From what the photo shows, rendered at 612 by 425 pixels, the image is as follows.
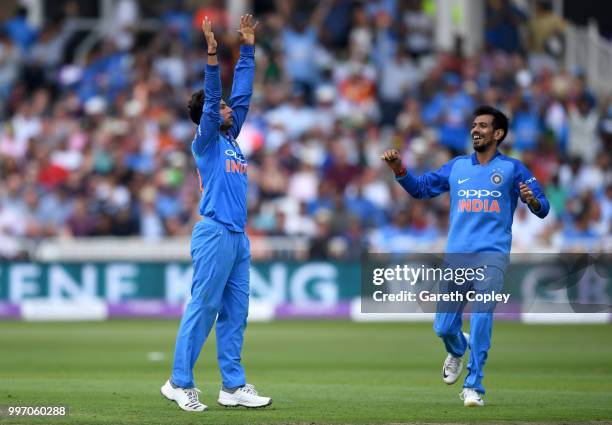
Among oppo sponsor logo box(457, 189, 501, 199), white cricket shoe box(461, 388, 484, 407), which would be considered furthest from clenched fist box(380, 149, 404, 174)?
white cricket shoe box(461, 388, 484, 407)

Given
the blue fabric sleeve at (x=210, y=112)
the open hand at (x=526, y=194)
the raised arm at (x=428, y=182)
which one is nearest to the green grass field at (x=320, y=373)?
the open hand at (x=526, y=194)

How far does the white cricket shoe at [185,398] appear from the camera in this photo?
33.9ft

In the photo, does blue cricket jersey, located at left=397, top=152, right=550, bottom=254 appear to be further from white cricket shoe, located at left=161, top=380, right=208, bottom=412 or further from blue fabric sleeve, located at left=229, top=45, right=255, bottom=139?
white cricket shoe, located at left=161, top=380, right=208, bottom=412

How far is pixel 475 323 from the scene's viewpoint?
424 inches

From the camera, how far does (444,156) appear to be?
24.5 m

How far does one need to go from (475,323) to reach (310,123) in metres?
15.4

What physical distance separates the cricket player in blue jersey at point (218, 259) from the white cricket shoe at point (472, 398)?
1.56 meters

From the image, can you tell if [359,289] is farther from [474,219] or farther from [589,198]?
[474,219]

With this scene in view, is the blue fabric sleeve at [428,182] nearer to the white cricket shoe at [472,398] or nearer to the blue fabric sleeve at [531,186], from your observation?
the blue fabric sleeve at [531,186]

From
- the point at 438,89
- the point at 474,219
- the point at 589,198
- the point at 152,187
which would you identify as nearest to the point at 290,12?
the point at 438,89

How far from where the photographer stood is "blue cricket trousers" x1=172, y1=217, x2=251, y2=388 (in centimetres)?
1043

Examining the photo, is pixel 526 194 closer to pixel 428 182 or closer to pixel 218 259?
pixel 428 182

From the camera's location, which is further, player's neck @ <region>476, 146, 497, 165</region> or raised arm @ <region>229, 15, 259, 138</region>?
player's neck @ <region>476, 146, 497, 165</region>

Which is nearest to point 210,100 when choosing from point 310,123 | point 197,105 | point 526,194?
point 197,105
